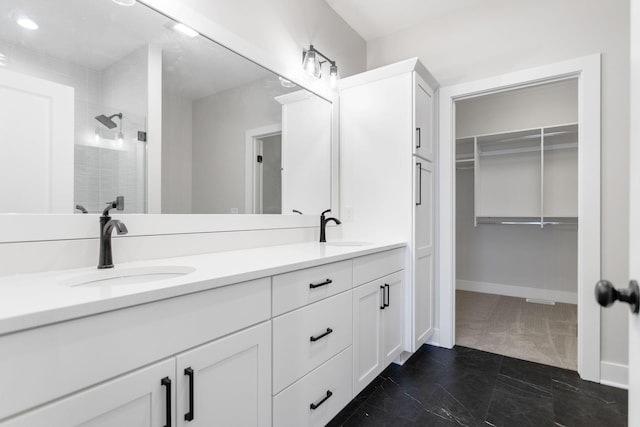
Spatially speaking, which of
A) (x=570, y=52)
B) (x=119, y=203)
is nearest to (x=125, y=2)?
(x=119, y=203)

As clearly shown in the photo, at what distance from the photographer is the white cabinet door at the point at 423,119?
2251 millimetres

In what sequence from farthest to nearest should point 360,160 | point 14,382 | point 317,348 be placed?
1. point 360,160
2. point 317,348
3. point 14,382

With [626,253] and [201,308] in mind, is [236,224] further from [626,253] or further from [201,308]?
[626,253]

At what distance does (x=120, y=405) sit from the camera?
0.76 m

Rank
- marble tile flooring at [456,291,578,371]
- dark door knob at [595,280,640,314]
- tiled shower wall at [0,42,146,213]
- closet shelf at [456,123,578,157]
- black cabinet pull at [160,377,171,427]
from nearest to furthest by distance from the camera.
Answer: dark door knob at [595,280,640,314]
black cabinet pull at [160,377,171,427]
tiled shower wall at [0,42,146,213]
marble tile flooring at [456,291,578,371]
closet shelf at [456,123,578,157]

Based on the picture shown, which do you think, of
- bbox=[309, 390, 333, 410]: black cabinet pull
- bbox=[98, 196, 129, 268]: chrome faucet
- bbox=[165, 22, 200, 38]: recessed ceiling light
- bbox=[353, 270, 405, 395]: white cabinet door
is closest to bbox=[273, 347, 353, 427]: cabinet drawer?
bbox=[309, 390, 333, 410]: black cabinet pull

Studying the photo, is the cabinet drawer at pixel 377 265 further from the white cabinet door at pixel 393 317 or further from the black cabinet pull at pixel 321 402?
the black cabinet pull at pixel 321 402

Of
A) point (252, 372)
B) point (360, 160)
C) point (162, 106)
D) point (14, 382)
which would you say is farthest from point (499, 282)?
point (14, 382)

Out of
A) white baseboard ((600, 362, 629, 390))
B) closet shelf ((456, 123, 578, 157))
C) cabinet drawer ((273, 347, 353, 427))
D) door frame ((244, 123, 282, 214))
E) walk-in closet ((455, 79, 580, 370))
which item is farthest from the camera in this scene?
walk-in closet ((455, 79, 580, 370))

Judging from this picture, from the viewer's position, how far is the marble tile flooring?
244cm

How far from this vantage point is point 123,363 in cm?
77

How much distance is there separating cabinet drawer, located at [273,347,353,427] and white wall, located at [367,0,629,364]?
174cm

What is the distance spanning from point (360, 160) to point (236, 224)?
44.8 inches

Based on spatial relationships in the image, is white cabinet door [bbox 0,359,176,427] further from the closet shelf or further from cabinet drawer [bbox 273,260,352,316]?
the closet shelf
